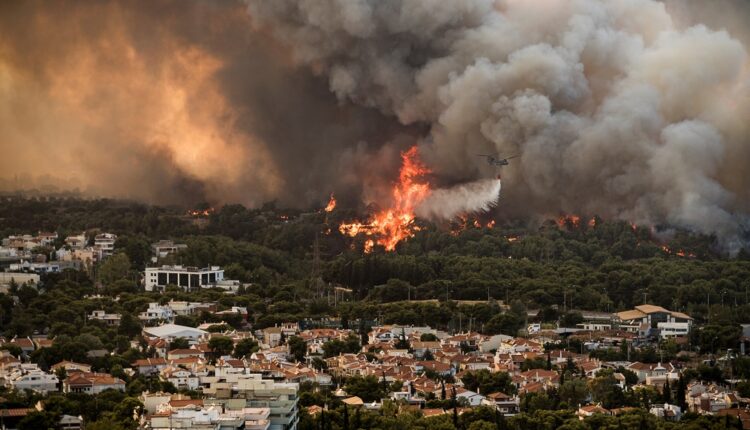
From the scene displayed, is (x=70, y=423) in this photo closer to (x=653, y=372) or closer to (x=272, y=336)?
(x=272, y=336)

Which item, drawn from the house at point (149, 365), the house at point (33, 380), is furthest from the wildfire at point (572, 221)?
Answer: the house at point (33, 380)

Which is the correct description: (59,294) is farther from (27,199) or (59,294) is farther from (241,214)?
(27,199)

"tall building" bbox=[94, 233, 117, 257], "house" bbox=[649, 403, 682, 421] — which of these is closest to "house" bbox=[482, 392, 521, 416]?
"house" bbox=[649, 403, 682, 421]

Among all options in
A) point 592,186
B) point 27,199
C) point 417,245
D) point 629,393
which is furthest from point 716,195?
point 27,199

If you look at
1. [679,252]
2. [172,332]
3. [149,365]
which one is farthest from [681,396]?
[679,252]

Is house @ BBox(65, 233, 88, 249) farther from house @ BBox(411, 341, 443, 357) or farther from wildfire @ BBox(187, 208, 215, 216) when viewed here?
house @ BBox(411, 341, 443, 357)

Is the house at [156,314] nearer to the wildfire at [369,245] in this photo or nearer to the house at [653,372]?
the wildfire at [369,245]

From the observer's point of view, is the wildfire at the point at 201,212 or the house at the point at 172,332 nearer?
the house at the point at 172,332
